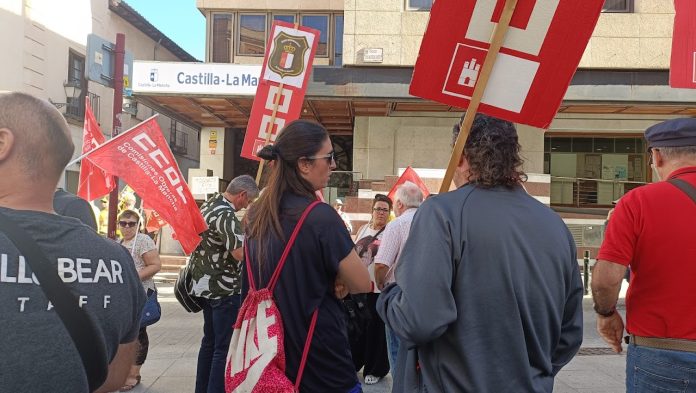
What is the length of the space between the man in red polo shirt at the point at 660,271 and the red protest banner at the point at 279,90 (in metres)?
4.93

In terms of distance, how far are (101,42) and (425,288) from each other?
30.7ft

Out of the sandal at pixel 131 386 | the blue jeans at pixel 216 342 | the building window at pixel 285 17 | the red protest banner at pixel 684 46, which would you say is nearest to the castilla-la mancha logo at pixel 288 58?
the blue jeans at pixel 216 342

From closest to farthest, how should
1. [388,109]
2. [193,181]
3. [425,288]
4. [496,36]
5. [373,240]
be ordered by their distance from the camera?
1. [425,288]
2. [496,36]
3. [373,240]
4. [388,109]
5. [193,181]

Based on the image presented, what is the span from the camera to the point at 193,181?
60.1ft

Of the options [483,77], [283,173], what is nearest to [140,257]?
[283,173]

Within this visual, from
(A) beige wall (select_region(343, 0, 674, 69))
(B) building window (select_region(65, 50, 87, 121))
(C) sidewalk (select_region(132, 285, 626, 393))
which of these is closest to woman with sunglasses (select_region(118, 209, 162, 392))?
(C) sidewalk (select_region(132, 285, 626, 393))

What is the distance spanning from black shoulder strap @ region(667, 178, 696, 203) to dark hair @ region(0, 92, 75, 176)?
237 cm

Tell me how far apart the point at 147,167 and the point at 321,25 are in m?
14.6

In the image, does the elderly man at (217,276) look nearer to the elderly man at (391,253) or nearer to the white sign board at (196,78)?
the elderly man at (391,253)

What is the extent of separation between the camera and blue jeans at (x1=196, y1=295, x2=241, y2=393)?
14.2ft

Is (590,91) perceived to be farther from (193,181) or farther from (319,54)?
(193,181)

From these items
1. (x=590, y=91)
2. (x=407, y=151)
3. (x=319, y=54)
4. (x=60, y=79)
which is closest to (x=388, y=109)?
(x=407, y=151)

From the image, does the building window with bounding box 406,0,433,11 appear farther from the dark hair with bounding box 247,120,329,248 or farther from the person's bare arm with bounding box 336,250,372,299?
the person's bare arm with bounding box 336,250,372,299

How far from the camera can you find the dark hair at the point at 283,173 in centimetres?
278
